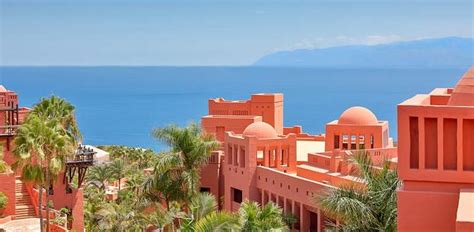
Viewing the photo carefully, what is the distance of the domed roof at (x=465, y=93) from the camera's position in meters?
14.6

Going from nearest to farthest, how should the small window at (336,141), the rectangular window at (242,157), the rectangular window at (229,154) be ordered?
the rectangular window at (242,157)
the rectangular window at (229,154)
the small window at (336,141)

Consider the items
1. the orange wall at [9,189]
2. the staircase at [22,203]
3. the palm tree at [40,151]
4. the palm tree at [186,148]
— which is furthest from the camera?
the palm tree at [186,148]

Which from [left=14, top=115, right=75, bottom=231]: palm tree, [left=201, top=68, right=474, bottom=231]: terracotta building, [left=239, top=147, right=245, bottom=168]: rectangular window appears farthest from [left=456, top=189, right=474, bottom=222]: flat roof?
[left=239, top=147, right=245, bottom=168]: rectangular window

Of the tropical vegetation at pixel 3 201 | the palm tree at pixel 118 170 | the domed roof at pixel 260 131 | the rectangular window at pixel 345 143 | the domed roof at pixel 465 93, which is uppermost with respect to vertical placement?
the domed roof at pixel 465 93

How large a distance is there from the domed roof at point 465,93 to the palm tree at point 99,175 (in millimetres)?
36676

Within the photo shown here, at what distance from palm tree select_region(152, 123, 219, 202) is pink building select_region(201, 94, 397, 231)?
6.27ft

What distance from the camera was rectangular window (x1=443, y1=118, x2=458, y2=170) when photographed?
1346 cm

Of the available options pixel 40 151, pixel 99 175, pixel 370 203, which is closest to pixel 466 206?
pixel 370 203

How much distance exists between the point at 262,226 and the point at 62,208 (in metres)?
10.7

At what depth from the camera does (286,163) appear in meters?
33.3

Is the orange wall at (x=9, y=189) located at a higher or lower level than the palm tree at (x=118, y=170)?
higher

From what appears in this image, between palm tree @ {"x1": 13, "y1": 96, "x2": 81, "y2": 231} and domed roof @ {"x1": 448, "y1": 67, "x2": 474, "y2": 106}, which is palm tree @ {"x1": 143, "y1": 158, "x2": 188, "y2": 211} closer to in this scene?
palm tree @ {"x1": 13, "y1": 96, "x2": 81, "y2": 231}

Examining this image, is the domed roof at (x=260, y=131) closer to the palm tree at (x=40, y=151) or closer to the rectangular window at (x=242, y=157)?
the rectangular window at (x=242, y=157)

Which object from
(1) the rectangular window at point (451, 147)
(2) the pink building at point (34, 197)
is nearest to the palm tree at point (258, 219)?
(1) the rectangular window at point (451, 147)
